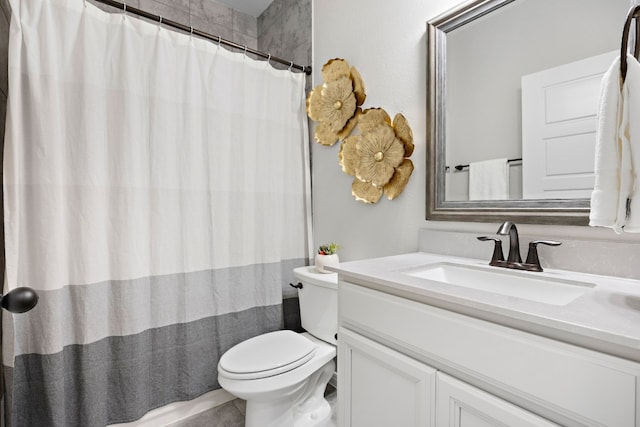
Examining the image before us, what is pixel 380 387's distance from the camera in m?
0.85

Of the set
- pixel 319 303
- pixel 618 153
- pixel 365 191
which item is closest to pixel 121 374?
pixel 319 303

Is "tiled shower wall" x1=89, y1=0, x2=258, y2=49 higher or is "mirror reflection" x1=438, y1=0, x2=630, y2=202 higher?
"tiled shower wall" x1=89, y1=0, x2=258, y2=49

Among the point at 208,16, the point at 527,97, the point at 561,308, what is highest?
the point at 208,16

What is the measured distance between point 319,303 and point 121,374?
93 centimetres

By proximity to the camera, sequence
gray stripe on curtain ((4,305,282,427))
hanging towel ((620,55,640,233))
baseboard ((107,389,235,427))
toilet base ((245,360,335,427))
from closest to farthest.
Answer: hanging towel ((620,55,640,233)) < gray stripe on curtain ((4,305,282,427)) < toilet base ((245,360,335,427)) < baseboard ((107,389,235,427))

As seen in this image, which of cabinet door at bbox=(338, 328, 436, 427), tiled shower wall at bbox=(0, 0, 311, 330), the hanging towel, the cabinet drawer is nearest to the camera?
the cabinet drawer

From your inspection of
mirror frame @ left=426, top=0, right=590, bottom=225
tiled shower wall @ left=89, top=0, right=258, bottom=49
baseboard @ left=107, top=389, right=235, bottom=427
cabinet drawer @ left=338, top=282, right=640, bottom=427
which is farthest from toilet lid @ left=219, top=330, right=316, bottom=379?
tiled shower wall @ left=89, top=0, right=258, bottom=49

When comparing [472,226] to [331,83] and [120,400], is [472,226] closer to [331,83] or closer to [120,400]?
[331,83]

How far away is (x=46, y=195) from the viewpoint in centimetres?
118

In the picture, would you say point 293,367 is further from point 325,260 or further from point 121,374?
point 121,374

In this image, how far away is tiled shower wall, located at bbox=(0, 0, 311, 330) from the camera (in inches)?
76.3

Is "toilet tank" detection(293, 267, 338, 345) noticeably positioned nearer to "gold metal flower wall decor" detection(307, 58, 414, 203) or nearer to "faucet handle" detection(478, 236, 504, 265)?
"gold metal flower wall decor" detection(307, 58, 414, 203)

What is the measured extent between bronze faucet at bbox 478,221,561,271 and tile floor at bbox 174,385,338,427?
3.66 feet

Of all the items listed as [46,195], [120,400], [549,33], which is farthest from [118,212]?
[549,33]
